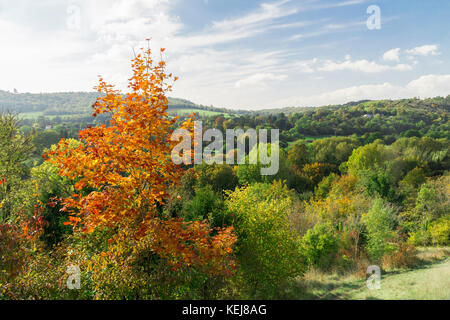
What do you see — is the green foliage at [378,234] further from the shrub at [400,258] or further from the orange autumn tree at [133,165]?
the orange autumn tree at [133,165]

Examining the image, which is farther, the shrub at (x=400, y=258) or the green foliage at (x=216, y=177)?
the green foliage at (x=216, y=177)

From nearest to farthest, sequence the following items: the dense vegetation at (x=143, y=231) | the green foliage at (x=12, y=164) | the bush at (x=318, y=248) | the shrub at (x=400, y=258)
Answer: the dense vegetation at (x=143, y=231)
the shrub at (x=400, y=258)
the green foliage at (x=12, y=164)
the bush at (x=318, y=248)

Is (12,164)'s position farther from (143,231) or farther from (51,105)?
(51,105)

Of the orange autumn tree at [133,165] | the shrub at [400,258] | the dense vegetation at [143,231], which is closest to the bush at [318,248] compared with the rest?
the dense vegetation at [143,231]

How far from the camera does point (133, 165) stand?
6.96 metres

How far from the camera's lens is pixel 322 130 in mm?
86062

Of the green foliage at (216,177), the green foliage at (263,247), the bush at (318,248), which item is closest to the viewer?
the green foliage at (263,247)

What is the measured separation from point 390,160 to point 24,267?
51798mm

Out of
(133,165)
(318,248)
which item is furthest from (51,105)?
(133,165)

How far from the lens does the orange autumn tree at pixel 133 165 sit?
6.85 m

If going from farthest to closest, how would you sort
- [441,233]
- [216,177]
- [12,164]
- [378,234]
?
[216,177]
[441,233]
[378,234]
[12,164]

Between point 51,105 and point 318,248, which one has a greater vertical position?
point 51,105

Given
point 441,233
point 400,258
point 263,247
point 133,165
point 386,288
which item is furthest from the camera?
point 441,233
